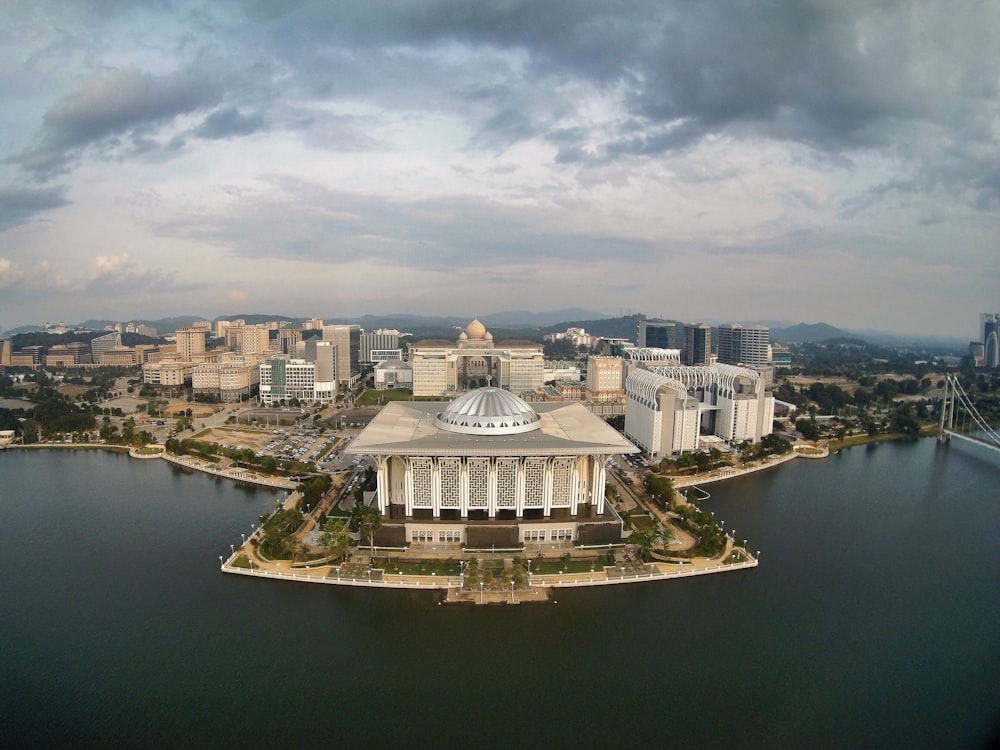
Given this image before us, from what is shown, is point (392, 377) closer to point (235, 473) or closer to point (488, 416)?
point (235, 473)

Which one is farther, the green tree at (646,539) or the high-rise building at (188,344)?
the high-rise building at (188,344)

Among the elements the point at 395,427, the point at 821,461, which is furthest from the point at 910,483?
the point at 395,427

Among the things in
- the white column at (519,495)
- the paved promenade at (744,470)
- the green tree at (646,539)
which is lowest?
the paved promenade at (744,470)

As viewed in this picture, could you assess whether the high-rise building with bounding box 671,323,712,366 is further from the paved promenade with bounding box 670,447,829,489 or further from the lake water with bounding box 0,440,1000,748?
the lake water with bounding box 0,440,1000,748

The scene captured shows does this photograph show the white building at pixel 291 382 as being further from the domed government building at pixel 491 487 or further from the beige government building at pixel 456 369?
the domed government building at pixel 491 487

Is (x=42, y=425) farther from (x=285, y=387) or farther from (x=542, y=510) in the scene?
(x=542, y=510)

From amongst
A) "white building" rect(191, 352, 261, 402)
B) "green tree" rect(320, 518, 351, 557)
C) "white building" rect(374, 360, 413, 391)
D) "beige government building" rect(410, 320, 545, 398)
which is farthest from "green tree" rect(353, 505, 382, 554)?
"white building" rect(374, 360, 413, 391)

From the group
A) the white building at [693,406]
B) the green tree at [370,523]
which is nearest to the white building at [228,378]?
the white building at [693,406]

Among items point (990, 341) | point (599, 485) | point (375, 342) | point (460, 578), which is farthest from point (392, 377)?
point (990, 341)
